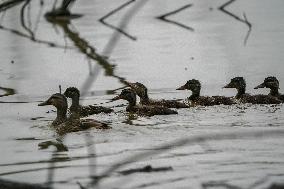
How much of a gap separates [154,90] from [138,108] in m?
1.49

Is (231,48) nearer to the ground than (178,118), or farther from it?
farther from it

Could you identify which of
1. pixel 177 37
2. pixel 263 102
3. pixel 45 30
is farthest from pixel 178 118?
pixel 45 30

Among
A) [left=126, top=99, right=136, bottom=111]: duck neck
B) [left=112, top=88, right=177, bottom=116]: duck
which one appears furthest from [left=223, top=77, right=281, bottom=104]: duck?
[left=126, top=99, right=136, bottom=111]: duck neck

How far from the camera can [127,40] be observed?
46.3 feet

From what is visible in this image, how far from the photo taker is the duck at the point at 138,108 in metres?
8.13

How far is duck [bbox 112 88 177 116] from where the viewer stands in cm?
813

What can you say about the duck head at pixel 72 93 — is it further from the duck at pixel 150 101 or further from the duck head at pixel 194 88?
the duck head at pixel 194 88

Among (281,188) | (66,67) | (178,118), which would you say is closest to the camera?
(281,188)

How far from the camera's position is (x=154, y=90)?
984cm

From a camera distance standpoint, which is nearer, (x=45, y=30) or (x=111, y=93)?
(x=111, y=93)

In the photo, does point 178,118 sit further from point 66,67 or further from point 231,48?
point 231,48

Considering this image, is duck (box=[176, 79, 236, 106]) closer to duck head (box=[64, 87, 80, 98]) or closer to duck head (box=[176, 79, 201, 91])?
duck head (box=[176, 79, 201, 91])

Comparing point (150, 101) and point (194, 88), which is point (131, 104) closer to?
point (150, 101)

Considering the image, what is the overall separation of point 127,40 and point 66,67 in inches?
112
